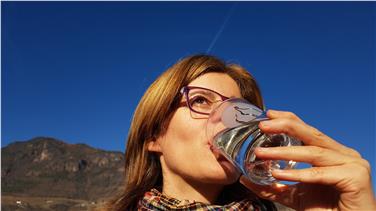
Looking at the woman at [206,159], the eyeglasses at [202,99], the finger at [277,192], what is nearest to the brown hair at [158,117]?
the woman at [206,159]

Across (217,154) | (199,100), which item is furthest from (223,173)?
(199,100)

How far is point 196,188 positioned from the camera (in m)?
2.53

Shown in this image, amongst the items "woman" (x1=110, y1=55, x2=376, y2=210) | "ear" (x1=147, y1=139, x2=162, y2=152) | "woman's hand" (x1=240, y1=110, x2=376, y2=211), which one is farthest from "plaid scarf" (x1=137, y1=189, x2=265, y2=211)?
"woman's hand" (x1=240, y1=110, x2=376, y2=211)

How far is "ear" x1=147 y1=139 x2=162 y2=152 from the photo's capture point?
109 inches

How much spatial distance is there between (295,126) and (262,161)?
38 cm

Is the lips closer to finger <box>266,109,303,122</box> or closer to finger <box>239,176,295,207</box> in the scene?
finger <box>239,176,295,207</box>


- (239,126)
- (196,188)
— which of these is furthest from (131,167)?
(239,126)

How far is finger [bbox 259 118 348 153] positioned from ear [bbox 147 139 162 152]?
3.88 feet

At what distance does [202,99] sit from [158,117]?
30 centimetres

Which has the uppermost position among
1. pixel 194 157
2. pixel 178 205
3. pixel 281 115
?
pixel 281 115

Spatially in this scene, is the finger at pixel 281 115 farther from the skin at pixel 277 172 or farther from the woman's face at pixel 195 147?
the woman's face at pixel 195 147

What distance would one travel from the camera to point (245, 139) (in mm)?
1953

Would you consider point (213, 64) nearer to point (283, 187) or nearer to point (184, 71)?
point (184, 71)

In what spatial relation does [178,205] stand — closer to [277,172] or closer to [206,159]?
[206,159]
